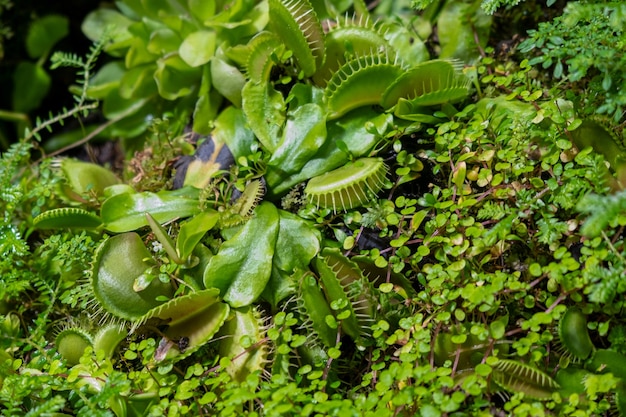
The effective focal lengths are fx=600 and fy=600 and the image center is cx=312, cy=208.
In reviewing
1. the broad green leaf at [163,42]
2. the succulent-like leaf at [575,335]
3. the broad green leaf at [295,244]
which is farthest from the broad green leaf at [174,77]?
the succulent-like leaf at [575,335]

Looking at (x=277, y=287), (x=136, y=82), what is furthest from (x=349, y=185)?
(x=136, y=82)

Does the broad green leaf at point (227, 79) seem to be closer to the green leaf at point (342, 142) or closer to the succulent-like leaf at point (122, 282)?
the green leaf at point (342, 142)

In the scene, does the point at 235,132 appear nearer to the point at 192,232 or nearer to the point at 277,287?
the point at 192,232

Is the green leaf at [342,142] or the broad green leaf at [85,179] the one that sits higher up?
the green leaf at [342,142]

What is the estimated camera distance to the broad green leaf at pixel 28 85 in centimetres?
233

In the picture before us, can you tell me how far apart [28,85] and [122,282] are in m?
1.38

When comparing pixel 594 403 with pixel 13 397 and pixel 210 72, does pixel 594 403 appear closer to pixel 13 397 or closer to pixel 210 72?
pixel 13 397

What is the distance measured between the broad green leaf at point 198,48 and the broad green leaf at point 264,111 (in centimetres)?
22

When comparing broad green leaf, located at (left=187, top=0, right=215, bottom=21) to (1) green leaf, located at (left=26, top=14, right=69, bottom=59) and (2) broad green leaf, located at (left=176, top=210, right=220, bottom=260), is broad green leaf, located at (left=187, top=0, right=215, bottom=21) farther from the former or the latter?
(1) green leaf, located at (left=26, top=14, right=69, bottom=59)

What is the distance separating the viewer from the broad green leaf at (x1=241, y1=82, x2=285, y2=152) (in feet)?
4.96

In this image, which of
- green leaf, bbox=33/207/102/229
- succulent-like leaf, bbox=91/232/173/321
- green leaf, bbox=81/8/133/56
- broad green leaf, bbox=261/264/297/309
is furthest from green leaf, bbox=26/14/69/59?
broad green leaf, bbox=261/264/297/309

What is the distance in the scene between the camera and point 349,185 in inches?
52.4

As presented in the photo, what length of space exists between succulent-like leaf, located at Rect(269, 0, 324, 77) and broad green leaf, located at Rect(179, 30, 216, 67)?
229 mm

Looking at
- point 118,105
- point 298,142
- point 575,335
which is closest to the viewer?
point 575,335
